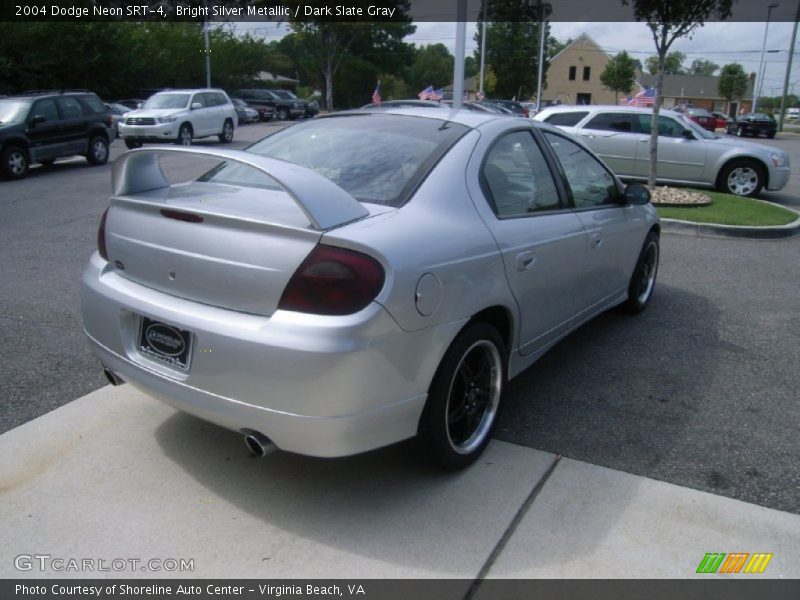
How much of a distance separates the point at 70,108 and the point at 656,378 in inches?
576

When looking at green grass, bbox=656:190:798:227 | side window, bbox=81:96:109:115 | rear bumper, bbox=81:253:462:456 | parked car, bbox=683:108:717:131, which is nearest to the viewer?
rear bumper, bbox=81:253:462:456

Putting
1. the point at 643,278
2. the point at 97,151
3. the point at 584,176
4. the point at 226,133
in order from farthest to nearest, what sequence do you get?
the point at 226,133, the point at 97,151, the point at 643,278, the point at 584,176

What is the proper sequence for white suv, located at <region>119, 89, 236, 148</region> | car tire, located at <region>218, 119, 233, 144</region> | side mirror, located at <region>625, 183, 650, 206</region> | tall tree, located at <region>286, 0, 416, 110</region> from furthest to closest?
tall tree, located at <region>286, 0, 416, 110</region>, car tire, located at <region>218, 119, 233, 144</region>, white suv, located at <region>119, 89, 236, 148</region>, side mirror, located at <region>625, 183, 650, 206</region>

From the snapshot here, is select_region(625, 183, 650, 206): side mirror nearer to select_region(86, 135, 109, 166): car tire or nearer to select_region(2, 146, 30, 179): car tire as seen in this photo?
select_region(2, 146, 30, 179): car tire

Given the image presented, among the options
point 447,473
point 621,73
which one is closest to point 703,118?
point 621,73

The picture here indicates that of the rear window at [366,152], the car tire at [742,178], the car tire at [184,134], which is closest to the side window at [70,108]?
the car tire at [184,134]

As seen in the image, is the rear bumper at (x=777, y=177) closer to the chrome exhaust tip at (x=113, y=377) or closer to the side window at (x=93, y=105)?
the chrome exhaust tip at (x=113, y=377)

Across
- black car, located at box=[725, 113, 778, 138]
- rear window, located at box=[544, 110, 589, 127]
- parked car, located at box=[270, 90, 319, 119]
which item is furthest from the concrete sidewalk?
black car, located at box=[725, 113, 778, 138]

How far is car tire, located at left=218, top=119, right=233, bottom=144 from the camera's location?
22.8m

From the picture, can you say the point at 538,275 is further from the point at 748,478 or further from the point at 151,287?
the point at 151,287

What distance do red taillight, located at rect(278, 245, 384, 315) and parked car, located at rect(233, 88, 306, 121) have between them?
123 feet

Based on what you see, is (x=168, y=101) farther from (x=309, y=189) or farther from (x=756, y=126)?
(x=756, y=126)

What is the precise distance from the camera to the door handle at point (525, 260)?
338cm

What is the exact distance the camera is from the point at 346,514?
2904mm
